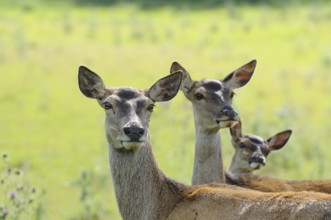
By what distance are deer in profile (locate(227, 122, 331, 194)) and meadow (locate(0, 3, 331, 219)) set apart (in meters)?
1.83

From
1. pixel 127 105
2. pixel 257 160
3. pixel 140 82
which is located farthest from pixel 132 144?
A: pixel 140 82

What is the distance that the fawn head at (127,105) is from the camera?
735cm

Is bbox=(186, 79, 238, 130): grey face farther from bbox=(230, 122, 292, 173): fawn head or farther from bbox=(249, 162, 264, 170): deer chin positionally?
bbox=(249, 162, 264, 170): deer chin

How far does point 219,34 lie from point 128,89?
71.2 ft

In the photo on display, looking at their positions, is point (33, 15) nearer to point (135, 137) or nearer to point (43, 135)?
point (43, 135)

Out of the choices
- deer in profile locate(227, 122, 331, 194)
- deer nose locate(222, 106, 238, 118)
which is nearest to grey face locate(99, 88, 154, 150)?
deer nose locate(222, 106, 238, 118)

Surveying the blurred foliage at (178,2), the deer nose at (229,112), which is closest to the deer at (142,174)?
the deer nose at (229,112)

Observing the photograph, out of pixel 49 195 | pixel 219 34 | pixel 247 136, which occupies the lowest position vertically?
pixel 49 195

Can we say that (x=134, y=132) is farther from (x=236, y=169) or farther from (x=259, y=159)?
(x=236, y=169)

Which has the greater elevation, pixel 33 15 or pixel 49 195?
pixel 33 15

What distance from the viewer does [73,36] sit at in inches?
1089

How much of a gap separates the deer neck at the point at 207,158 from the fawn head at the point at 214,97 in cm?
10

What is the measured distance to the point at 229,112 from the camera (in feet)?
30.5

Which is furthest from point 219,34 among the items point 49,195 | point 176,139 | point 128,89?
point 128,89
